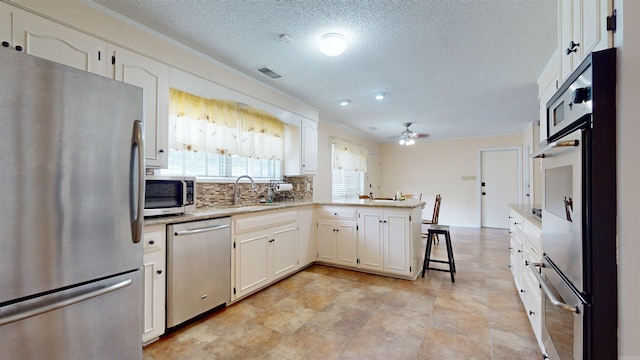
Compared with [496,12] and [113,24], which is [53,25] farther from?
[496,12]

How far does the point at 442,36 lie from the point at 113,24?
242 centimetres

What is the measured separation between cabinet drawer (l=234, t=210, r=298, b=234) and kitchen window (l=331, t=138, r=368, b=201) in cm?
218

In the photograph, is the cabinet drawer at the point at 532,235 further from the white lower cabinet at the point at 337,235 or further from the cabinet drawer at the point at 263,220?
the cabinet drawer at the point at 263,220

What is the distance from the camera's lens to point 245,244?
2.72 metres

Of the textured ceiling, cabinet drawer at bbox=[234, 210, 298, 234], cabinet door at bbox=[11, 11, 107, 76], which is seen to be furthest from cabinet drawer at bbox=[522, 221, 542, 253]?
cabinet door at bbox=[11, 11, 107, 76]

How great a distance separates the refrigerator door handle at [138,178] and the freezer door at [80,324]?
23 cm

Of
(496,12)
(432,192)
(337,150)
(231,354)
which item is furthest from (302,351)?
(432,192)

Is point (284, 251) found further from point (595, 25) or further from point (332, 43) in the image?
point (595, 25)

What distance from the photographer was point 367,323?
2270 mm

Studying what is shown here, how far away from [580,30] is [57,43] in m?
2.69

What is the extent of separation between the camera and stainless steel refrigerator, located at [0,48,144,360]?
1.07 metres

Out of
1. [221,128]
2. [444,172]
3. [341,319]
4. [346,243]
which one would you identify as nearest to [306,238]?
[346,243]

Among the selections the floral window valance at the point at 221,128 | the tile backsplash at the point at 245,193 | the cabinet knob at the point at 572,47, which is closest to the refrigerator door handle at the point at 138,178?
the floral window valance at the point at 221,128

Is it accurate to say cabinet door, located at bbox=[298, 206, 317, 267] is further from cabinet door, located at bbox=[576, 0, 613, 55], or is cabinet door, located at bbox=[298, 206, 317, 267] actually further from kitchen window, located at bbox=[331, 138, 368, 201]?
cabinet door, located at bbox=[576, 0, 613, 55]
